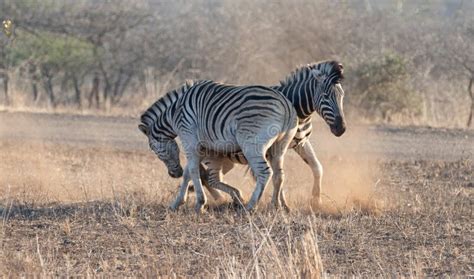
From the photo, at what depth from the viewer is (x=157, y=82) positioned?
27.8 m

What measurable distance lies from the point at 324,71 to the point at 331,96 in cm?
32

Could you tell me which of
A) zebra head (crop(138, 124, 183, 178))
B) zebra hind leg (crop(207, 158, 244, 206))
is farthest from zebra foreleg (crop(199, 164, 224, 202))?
zebra head (crop(138, 124, 183, 178))

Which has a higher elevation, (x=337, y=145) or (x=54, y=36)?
(x=54, y=36)

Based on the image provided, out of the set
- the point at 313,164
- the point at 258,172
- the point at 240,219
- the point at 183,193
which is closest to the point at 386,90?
the point at 313,164

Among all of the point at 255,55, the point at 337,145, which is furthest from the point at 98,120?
the point at 255,55

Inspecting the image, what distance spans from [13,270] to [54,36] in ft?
76.2

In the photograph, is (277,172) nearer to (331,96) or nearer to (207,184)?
(331,96)

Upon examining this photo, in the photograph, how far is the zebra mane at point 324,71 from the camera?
9727 millimetres

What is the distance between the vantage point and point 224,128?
31.9ft

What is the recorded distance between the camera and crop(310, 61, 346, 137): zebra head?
379 inches

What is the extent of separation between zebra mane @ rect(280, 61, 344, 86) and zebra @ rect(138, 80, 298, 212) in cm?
55

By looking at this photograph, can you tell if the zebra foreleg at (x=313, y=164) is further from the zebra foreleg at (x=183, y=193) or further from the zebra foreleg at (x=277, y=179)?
the zebra foreleg at (x=183, y=193)

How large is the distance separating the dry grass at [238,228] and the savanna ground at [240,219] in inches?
0.7

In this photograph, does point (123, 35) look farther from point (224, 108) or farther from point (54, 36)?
point (224, 108)
